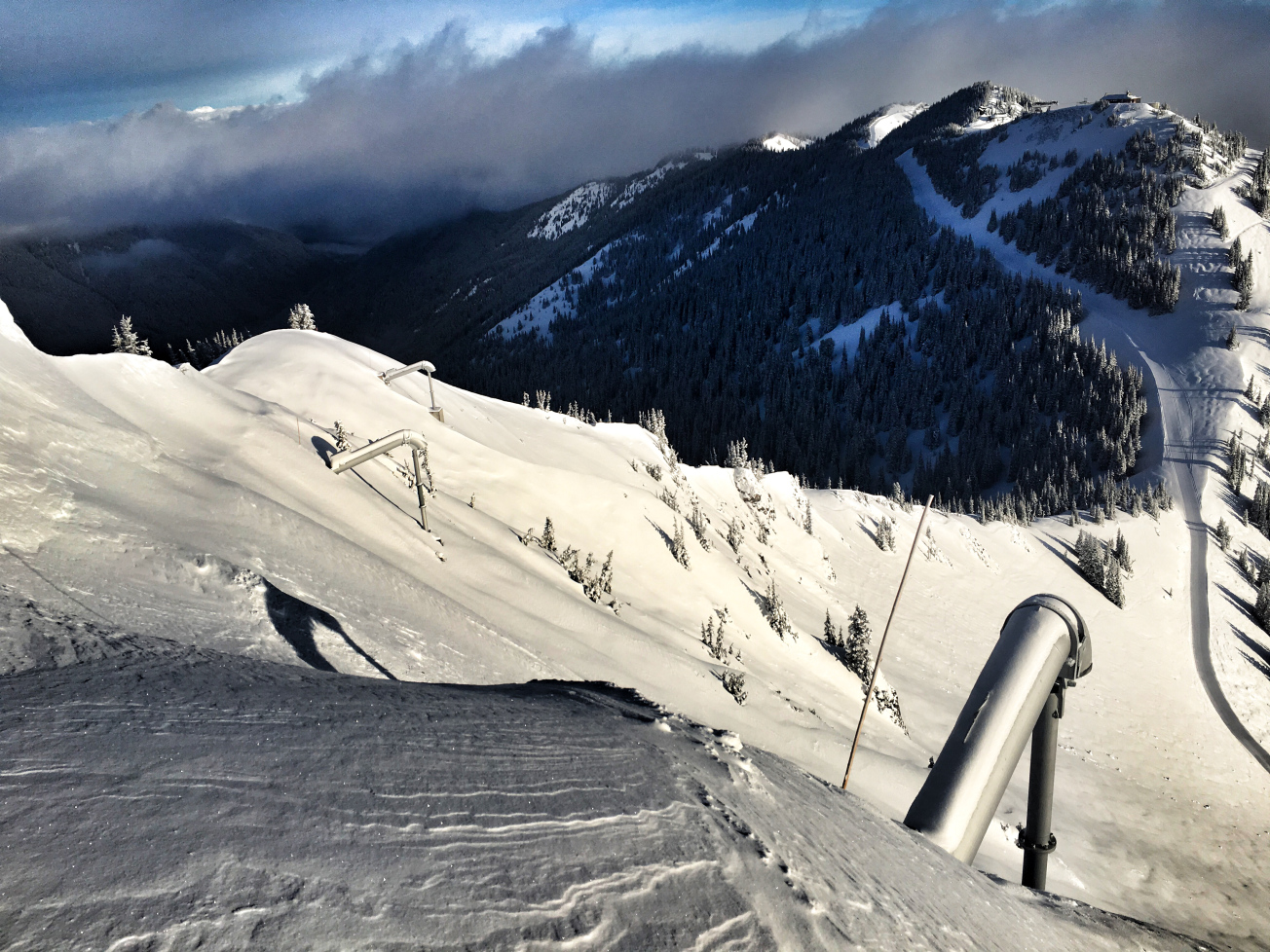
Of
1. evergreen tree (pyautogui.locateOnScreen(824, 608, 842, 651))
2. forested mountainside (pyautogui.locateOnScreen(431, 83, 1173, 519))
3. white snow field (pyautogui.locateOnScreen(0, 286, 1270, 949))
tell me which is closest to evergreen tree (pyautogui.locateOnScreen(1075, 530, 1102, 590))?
forested mountainside (pyautogui.locateOnScreen(431, 83, 1173, 519))

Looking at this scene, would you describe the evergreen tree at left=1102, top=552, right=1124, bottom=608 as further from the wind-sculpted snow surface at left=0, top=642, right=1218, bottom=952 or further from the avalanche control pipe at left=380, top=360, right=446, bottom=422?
the wind-sculpted snow surface at left=0, top=642, right=1218, bottom=952

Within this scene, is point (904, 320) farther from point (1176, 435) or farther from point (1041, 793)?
point (1041, 793)

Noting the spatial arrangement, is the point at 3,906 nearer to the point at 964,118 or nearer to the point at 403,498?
the point at 403,498

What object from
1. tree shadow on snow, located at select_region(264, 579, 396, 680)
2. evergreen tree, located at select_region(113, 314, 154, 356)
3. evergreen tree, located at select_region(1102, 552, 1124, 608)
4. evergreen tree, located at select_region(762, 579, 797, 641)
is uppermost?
evergreen tree, located at select_region(1102, 552, 1124, 608)

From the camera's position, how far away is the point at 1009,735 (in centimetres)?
1084

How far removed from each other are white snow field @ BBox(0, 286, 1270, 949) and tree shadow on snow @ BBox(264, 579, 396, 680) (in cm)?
5

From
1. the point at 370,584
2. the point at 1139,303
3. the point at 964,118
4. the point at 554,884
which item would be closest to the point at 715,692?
the point at 370,584

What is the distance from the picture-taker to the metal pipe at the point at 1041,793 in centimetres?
1243

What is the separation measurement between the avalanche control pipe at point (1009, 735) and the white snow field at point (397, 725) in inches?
89.1

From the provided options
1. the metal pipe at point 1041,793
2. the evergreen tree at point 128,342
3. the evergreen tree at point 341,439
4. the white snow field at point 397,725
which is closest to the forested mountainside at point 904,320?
the evergreen tree at point 128,342

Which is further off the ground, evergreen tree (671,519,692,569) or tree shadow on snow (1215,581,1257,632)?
tree shadow on snow (1215,581,1257,632)

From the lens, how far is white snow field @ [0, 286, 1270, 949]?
13.3ft

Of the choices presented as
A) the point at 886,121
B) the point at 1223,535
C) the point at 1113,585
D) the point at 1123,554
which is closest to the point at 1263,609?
the point at 1123,554

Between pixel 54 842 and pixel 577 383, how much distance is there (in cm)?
12358
